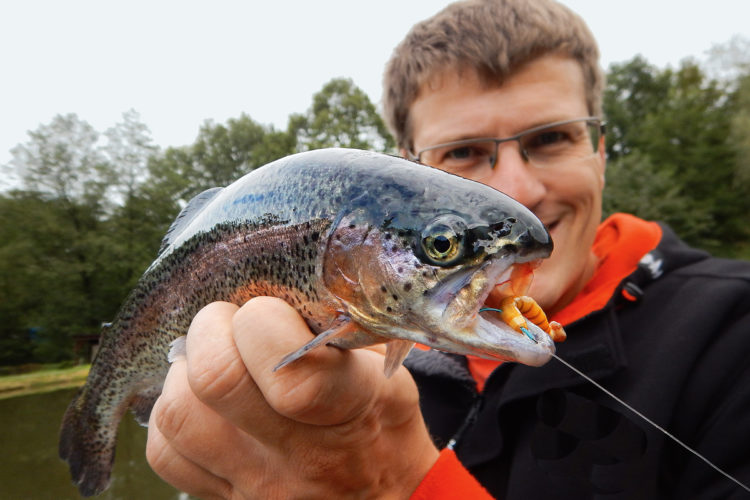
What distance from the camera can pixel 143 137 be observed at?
23.5m

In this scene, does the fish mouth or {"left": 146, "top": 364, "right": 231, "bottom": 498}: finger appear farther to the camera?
{"left": 146, "top": 364, "right": 231, "bottom": 498}: finger

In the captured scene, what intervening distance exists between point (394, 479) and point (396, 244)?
0.96 meters

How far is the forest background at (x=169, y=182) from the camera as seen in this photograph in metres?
18.5

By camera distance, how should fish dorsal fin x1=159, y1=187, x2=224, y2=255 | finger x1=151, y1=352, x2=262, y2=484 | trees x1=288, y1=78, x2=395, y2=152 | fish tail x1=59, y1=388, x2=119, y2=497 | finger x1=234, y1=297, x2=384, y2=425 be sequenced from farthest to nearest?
trees x1=288, y1=78, x2=395, y2=152
fish tail x1=59, y1=388, x2=119, y2=497
fish dorsal fin x1=159, y1=187, x2=224, y2=255
finger x1=151, y1=352, x2=262, y2=484
finger x1=234, y1=297, x2=384, y2=425

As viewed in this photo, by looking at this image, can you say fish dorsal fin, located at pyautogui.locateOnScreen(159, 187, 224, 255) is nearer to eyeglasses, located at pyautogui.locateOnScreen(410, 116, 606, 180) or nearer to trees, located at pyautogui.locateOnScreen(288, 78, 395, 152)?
eyeglasses, located at pyautogui.locateOnScreen(410, 116, 606, 180)

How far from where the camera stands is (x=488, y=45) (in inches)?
100

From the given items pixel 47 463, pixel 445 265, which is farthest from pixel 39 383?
pixel 445 265

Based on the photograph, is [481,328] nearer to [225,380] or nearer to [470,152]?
[225,380]

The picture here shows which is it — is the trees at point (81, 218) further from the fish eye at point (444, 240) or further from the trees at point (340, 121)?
the fish eye at point (444, 240)

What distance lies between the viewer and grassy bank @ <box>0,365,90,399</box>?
45.1ft

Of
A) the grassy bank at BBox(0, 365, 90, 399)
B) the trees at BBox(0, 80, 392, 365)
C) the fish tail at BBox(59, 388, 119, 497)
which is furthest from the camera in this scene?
the trees at BBox(0, 80, 392, 365)

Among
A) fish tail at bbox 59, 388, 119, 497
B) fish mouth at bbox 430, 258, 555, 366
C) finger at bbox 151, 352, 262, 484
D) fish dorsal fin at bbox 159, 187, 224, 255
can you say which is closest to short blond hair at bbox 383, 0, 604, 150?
fish dorsal fin at bbox 159, 187, 224, 255

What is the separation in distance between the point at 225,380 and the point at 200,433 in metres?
0.32

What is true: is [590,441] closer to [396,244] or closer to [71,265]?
[396,244]
